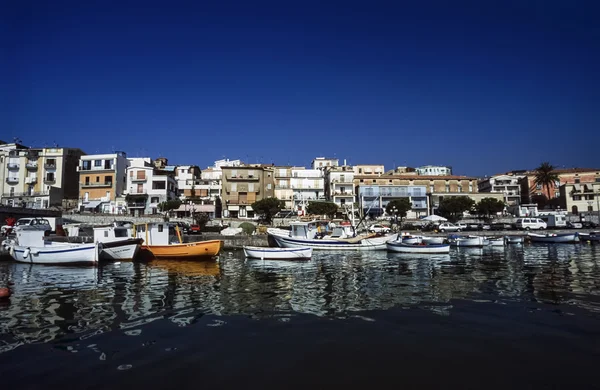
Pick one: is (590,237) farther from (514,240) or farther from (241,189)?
(241,189)

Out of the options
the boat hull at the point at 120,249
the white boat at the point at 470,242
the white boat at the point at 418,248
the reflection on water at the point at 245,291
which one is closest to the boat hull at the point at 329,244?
the white boat at the point at 418,248

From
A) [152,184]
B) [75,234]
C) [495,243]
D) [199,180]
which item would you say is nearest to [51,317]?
[75,234]

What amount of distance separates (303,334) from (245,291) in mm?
6638

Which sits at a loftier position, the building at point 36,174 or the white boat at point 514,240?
the building at point 36,174

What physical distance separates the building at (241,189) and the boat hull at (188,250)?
1699 inches

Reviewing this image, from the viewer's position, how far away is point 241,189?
74188 millimetres

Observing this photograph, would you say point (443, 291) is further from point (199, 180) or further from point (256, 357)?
point (199, 180)

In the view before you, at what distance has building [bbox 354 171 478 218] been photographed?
78562mm

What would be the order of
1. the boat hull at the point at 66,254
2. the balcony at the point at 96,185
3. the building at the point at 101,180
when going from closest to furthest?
the boat hull at the point at 66,254
the building at the point at 101,180
the balcony at the point at 96,185

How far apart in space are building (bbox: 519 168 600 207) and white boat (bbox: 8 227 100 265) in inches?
3366

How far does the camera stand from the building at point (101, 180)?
6456cm

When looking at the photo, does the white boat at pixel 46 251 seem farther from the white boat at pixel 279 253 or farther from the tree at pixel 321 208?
the tree at pixel 321 208

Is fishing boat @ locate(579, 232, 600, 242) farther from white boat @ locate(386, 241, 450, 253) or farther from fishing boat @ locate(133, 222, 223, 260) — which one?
fishing boat @ locate(133, 222, 223, 260)

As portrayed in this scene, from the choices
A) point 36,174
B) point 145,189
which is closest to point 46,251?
point 145,189
